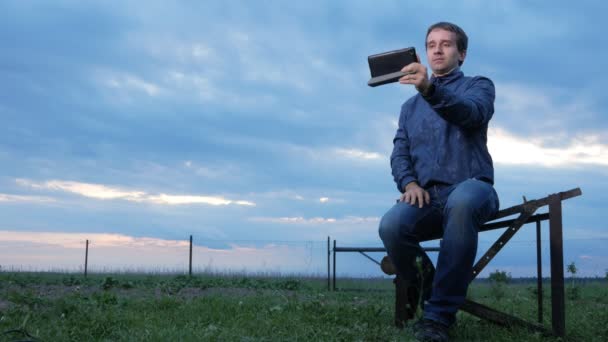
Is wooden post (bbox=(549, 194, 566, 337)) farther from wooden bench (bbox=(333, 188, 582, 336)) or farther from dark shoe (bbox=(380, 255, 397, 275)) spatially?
dark shoe (bbox=(380, 255, 397, 275))

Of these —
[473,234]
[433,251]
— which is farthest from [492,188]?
[433,251]

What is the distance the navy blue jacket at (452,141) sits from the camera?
423 cm

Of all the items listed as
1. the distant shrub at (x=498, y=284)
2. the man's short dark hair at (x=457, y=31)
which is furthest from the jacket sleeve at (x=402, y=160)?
the distant shrub at (x=498, y=284)

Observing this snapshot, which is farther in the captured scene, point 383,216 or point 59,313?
point 59,313

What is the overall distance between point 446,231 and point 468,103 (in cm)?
87

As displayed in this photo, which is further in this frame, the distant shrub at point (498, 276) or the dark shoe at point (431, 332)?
the distant shrub at point (498, 276)

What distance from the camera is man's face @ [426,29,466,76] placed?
448 centimetres

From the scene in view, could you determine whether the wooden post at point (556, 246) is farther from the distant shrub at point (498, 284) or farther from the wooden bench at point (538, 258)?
the distant shrub at point (498, 284)

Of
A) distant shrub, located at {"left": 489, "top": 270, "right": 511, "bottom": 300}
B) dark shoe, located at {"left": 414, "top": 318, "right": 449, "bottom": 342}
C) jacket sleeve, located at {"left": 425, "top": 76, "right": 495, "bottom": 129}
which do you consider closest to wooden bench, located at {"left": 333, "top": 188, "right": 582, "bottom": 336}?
dark shoe, located at {"left": 414, "top": 318, "right": 449, "bottom": 342}

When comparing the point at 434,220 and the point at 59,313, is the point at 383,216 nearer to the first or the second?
the point at 434,220

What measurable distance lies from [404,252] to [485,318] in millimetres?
967

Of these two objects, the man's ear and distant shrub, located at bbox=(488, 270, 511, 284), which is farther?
distant shrub, located at bbox=(488, 270, 511, 284)

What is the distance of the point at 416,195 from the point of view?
4426 mm

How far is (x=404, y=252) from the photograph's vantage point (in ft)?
14.9
